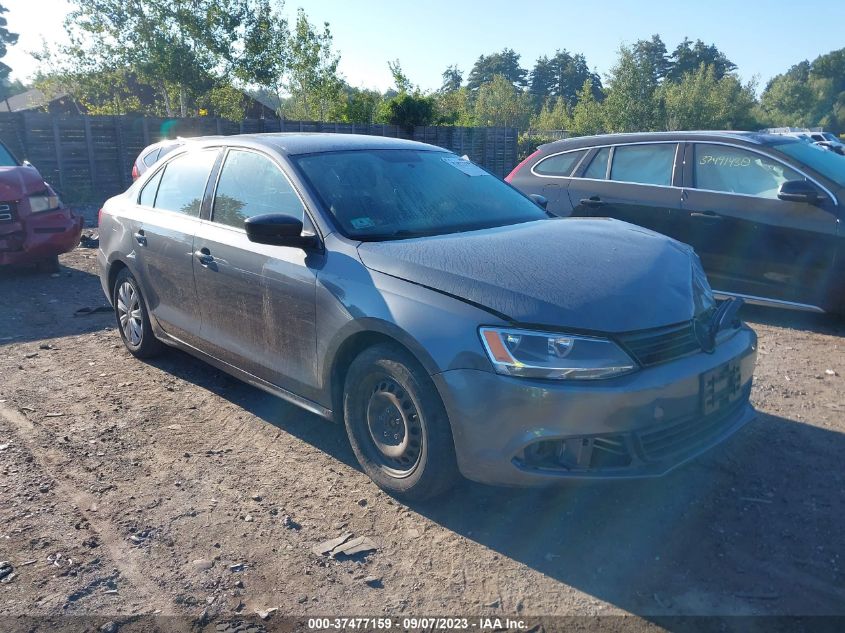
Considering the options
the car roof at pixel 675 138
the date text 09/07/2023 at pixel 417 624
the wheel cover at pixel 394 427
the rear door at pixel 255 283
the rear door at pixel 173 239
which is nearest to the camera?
the date text 09/07/2023 at pixel 417 624

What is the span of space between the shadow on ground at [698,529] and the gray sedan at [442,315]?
0.34 metres

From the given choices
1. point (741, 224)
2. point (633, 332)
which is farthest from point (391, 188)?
point (741, 224)

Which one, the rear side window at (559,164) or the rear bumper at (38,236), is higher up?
the rear side window at (559,164)

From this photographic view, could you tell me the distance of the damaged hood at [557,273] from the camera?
121 inches

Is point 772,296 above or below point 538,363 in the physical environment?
below

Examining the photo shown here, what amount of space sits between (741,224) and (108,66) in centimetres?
3200

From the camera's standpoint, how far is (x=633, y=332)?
309 cm

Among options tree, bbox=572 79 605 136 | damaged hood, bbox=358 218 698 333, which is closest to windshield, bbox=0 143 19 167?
damaged hood, bbox=358 218 698 333

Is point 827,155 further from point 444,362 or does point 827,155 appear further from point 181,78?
point 181,78

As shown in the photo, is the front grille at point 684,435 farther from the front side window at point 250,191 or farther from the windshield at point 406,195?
the front side window at point 250,191

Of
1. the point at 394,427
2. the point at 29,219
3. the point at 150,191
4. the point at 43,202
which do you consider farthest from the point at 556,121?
the point at 394,427

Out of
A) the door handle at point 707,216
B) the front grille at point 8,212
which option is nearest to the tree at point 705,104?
the door handle at point 707,216

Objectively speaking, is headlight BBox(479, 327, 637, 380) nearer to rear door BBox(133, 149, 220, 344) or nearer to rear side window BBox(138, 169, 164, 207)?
rear door BBox(133, 149, 220, 344)

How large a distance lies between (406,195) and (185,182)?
1.73 metres
